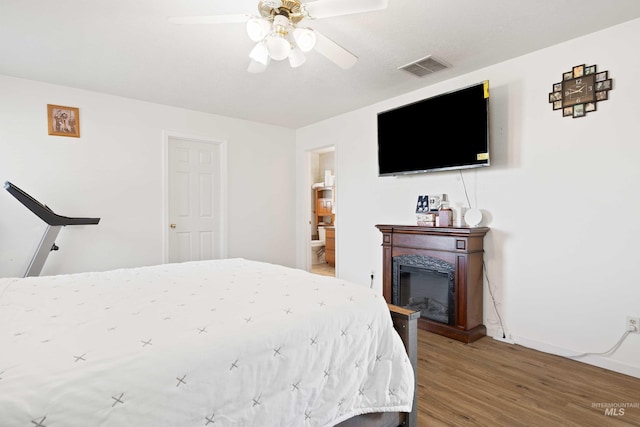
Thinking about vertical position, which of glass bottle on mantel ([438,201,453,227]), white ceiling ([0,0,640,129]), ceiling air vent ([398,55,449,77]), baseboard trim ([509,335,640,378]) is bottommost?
baseboard trim ([509,335,640,378])

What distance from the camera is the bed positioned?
854mm

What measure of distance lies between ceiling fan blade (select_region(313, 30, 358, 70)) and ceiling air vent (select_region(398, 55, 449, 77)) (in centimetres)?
101

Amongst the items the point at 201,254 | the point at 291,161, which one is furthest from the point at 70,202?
the point at 291,161

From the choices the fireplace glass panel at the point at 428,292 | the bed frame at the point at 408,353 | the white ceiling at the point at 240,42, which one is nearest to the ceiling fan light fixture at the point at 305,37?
the white ceiling at the point at 240,42

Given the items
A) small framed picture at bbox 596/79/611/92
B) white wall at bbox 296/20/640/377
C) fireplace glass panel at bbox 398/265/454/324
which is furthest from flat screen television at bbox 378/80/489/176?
fireplace glass panel at bbox 398/265/454/324

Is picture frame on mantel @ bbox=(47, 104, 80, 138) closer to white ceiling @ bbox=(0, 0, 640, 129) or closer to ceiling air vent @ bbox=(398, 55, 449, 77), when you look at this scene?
white ceiling @ bbox=(0, 0, 640, 129)

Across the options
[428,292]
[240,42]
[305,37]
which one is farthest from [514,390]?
[240,42]

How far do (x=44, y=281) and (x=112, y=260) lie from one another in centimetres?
198

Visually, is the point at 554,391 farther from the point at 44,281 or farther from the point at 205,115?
the point at 205,115

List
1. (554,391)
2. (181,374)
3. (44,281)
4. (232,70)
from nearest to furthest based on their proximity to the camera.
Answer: (181,374) < (44,281) < (554,391) < (232,70)

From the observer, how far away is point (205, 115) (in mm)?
4395

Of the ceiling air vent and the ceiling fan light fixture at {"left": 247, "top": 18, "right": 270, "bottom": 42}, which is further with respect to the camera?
the ceiling air vent

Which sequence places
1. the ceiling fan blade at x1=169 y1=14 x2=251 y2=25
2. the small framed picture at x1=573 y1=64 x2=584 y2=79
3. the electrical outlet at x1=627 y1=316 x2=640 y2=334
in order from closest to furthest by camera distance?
the ceiling fan blade at x1=169 y1=14 x2=251 y2=25, the electrical outlet at x1=627 y1=316 x2=640 y2=334, the small framed picture at x1=573 y1=64 x2=584 y2=79

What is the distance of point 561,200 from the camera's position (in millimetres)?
2658
